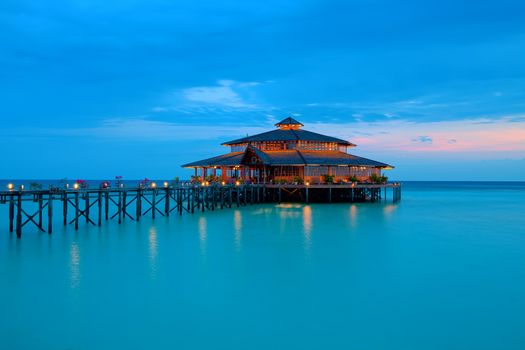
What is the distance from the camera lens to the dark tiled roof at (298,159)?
50.0m

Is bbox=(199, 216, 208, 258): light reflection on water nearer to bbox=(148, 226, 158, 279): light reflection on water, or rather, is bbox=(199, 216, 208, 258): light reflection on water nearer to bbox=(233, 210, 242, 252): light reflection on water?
bbox=(233, 210, 242, 252): light reflection on water

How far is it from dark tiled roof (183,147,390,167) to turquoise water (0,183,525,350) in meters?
22.0

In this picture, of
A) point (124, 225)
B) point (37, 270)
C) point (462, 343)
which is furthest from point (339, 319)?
point (124, 225)

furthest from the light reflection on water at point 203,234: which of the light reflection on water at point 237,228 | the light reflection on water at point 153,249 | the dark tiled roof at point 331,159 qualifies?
the dark tiled roof at point 331,159

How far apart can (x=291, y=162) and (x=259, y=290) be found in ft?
114

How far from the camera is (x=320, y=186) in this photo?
159 feet

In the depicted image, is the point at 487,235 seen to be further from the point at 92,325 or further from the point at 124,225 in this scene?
the point at 92,325

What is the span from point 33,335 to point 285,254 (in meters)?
12.2

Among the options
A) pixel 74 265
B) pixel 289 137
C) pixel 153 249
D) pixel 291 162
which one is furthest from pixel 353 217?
pixel 74 265

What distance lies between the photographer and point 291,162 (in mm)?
49844

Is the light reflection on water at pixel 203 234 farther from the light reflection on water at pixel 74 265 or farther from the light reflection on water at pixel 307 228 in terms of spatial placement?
the light reflection on water at pixel 74 265

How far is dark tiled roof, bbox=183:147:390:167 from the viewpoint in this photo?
5000cm

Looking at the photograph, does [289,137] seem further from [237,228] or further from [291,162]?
[237,228]

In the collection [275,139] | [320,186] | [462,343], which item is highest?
[275,139]
